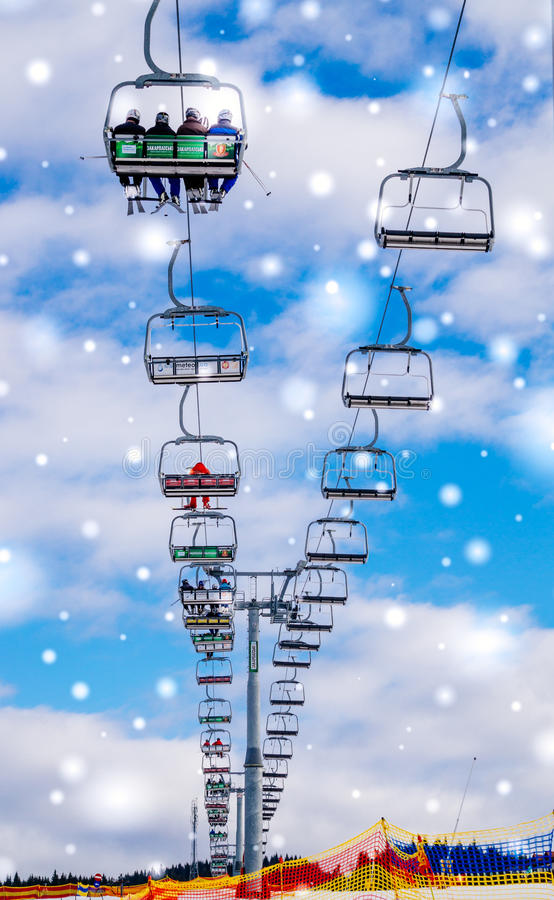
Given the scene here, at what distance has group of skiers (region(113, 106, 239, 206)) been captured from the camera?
7.88m

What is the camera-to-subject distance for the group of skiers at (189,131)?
7.88 metres

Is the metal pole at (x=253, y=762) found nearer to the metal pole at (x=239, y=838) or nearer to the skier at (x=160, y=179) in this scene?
the skier at (x=160, y=179)

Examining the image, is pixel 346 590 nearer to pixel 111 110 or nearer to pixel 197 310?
pixel 197 310

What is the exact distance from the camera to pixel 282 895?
14.7 metres

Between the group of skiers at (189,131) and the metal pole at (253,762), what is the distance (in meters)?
16.1

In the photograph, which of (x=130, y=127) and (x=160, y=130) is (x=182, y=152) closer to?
(x=160, y=130)

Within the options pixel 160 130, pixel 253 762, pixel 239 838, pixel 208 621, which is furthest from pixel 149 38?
pixel 239 838

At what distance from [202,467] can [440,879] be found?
610 cm

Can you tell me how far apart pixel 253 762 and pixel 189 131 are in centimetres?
1718

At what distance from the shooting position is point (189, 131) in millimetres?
7895

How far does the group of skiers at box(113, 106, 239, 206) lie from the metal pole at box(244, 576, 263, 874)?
16091 millimetres

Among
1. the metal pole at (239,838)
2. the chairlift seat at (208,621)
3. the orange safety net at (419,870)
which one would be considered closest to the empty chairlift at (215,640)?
the chairlift seat at (208,621)

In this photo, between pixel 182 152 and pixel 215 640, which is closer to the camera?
pixel 182 152

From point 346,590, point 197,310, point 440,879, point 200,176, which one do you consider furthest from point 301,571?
point 200,176
